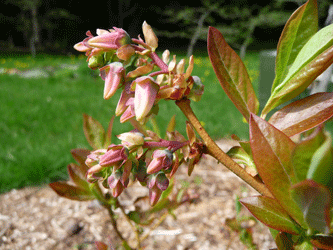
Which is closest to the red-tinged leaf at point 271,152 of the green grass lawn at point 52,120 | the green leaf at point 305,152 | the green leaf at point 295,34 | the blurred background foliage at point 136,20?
the green leaf at point 305,152

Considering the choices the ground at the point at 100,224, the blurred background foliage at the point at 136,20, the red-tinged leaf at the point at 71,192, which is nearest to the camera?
the red-tinged leaf at the point at 71,192

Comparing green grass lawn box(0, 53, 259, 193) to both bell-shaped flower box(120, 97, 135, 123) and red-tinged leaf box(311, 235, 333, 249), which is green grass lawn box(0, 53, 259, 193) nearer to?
bell-shaped flower box(120, 97, 135, 123)

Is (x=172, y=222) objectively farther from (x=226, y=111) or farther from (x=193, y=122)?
(x=226, y=111)

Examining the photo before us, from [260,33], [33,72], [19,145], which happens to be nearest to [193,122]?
[19,145]

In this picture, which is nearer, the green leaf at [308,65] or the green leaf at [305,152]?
the green leaf at [305,152]

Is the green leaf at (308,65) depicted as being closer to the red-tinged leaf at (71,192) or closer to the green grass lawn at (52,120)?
the red-tinged leaf at (71,192)

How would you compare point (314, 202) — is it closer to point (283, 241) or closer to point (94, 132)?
point (283, 241)
